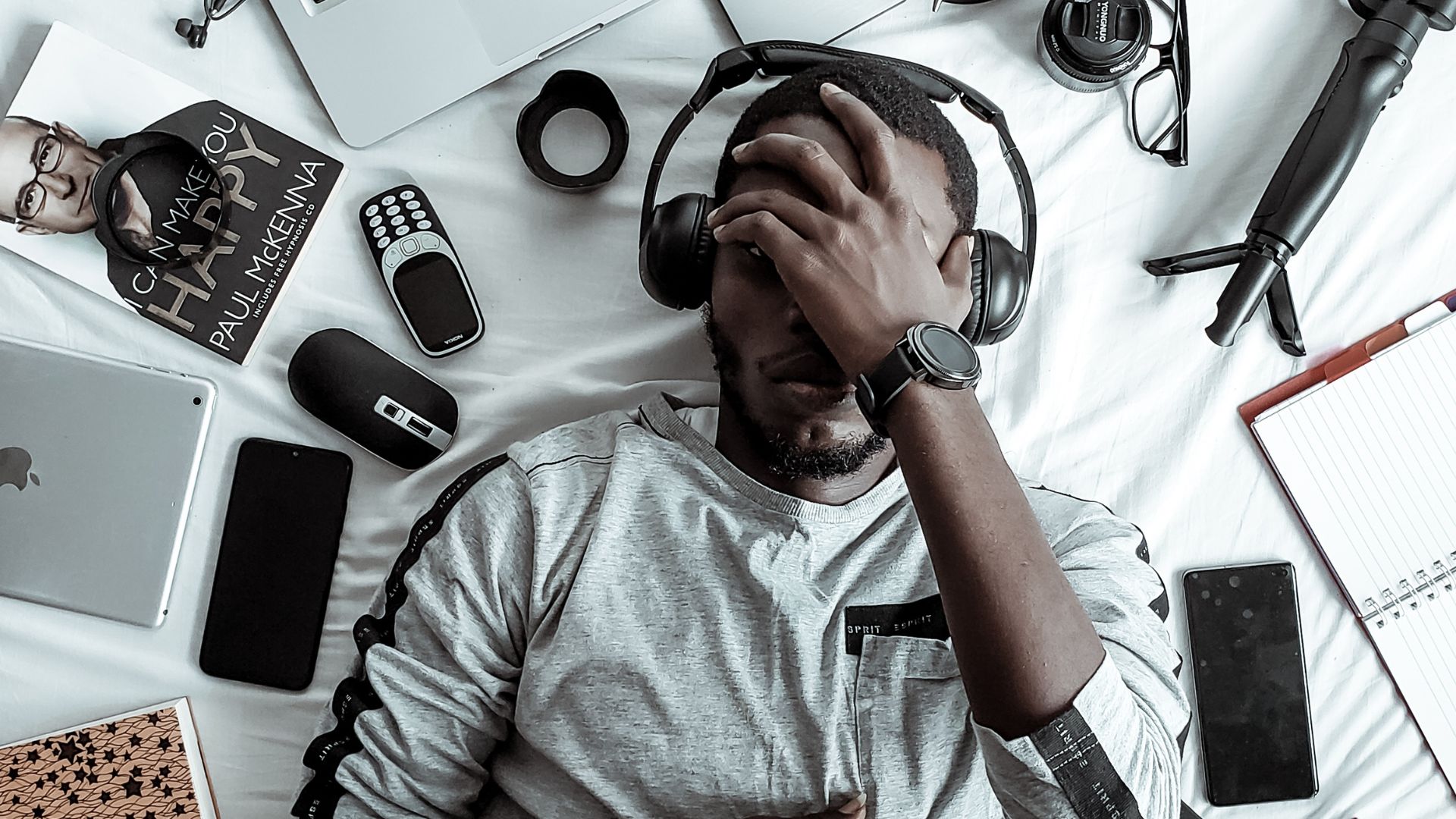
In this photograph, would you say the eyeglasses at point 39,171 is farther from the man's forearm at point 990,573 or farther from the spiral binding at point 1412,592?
the spiral binding at point 1412,592

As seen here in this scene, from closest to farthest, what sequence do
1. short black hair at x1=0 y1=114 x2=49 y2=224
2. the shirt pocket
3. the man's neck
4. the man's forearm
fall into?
the man's forearm → the shirt pocket → the man's neck → short black hair at x1=0 y1=114 x2=49 y2=224

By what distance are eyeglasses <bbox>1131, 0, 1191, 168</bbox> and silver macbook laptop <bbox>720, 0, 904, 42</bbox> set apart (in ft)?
1.13

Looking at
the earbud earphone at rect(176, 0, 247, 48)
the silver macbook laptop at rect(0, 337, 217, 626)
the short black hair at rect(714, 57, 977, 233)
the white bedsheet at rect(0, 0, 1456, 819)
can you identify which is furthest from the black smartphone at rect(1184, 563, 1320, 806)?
the earbud earphone at rect(176, 0, 247, 48)

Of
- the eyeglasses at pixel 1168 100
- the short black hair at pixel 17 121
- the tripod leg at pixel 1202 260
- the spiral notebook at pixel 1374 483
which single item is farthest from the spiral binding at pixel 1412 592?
the short black hair at pixel 17 121

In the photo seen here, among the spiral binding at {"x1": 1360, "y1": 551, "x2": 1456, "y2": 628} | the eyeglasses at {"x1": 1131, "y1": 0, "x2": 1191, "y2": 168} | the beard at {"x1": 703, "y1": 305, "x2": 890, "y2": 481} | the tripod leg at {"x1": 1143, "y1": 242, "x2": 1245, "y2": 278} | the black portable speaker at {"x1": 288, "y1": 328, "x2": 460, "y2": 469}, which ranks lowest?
the spiral binding at {"x1": 1360, "y1": 551, "x2": 1456, "y2": 628}

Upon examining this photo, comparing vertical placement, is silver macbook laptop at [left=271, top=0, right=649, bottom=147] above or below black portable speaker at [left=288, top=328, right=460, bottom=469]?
above

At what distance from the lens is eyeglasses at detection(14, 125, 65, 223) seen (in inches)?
45.0

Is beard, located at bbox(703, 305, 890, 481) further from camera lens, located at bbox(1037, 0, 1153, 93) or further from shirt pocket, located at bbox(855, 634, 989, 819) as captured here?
camera lens, located at bbox(1037, 0, 1153, 93)

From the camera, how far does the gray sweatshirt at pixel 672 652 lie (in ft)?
3.10

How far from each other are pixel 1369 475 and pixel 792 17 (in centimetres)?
83

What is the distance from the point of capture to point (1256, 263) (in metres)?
1.17

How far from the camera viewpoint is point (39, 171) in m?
1.15

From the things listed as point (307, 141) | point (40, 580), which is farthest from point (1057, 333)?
point (40, 580)

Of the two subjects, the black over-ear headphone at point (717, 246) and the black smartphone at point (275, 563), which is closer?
the black over-ear headphone at point (717, 246)
